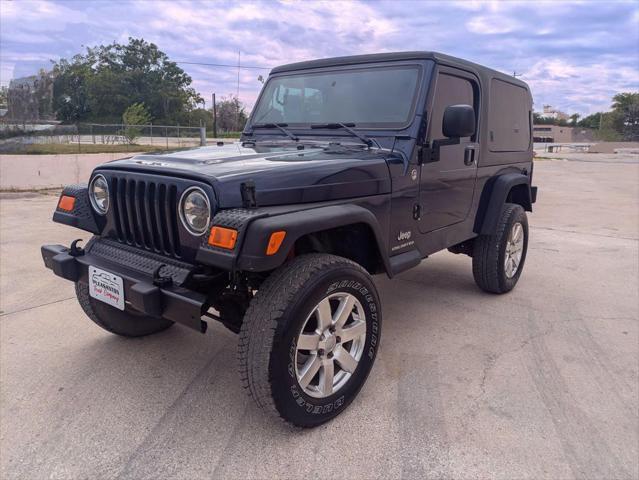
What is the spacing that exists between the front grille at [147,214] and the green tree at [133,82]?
1710 inches

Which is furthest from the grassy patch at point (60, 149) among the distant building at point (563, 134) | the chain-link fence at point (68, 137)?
the distant building at point (563, 134)

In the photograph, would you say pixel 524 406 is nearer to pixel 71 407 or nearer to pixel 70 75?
pixel 71 407

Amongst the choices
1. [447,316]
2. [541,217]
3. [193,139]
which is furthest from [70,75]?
[447,316]

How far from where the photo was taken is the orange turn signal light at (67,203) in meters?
3.12

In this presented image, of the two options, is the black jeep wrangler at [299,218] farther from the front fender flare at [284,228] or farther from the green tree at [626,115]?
the green tree at [626,115]

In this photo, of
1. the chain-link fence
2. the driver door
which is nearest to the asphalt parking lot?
the driver door

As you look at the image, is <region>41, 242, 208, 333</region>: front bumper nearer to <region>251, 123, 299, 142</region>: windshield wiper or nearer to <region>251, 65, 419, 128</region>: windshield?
<region>251, 123, 299, 142</region>: windshield wiper

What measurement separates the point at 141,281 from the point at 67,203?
1034 millimetres

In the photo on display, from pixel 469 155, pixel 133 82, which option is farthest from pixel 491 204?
pixel 133 82

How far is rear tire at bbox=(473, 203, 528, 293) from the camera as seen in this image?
4414 millimetres

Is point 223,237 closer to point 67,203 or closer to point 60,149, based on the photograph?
point 67,203

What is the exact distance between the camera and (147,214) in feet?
8.64

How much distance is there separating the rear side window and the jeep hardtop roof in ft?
0.67

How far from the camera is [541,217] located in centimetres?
933
